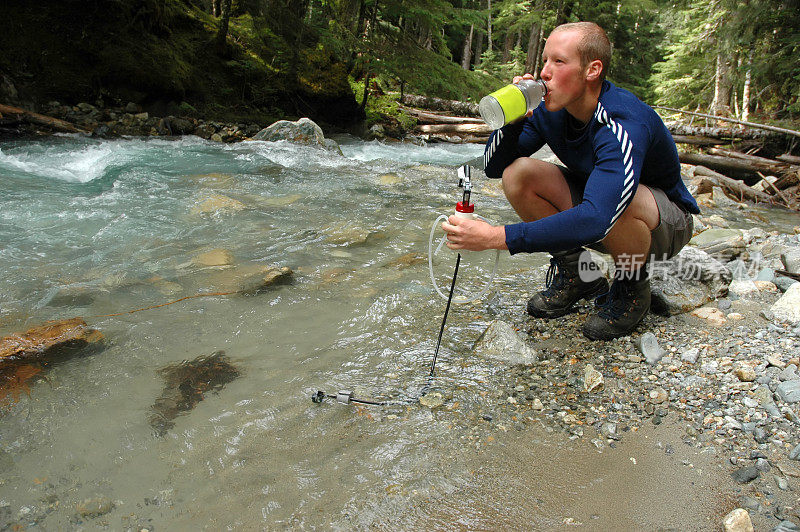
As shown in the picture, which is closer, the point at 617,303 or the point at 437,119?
the point at 617,303

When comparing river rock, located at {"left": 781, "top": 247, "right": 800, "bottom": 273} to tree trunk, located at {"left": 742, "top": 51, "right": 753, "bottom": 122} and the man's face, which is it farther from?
tree trunk, located at {"left": 742, "top": 51, "right": 753, "bottom": 122}

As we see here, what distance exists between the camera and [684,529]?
5.15ft

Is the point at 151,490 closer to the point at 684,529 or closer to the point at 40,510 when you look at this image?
the point at 40,510

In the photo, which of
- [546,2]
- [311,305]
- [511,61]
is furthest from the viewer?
[511,61]

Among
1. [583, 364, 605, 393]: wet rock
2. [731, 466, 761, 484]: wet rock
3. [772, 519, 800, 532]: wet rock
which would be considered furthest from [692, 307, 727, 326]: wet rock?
[772, 519, 800, 532]: wet rock

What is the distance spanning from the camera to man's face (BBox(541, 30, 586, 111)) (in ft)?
7.09

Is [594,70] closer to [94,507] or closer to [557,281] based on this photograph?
[557,281]

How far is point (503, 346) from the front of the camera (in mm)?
2617

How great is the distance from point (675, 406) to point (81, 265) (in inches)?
152

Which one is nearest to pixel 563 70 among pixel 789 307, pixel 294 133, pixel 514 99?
pixel 514 99

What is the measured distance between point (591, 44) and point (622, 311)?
1.39 metres

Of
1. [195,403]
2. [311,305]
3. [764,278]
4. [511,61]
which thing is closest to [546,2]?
[511,61]

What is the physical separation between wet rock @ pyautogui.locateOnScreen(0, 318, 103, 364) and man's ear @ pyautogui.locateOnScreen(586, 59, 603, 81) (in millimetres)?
2805

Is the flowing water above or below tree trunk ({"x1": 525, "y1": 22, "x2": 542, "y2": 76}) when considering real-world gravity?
below
